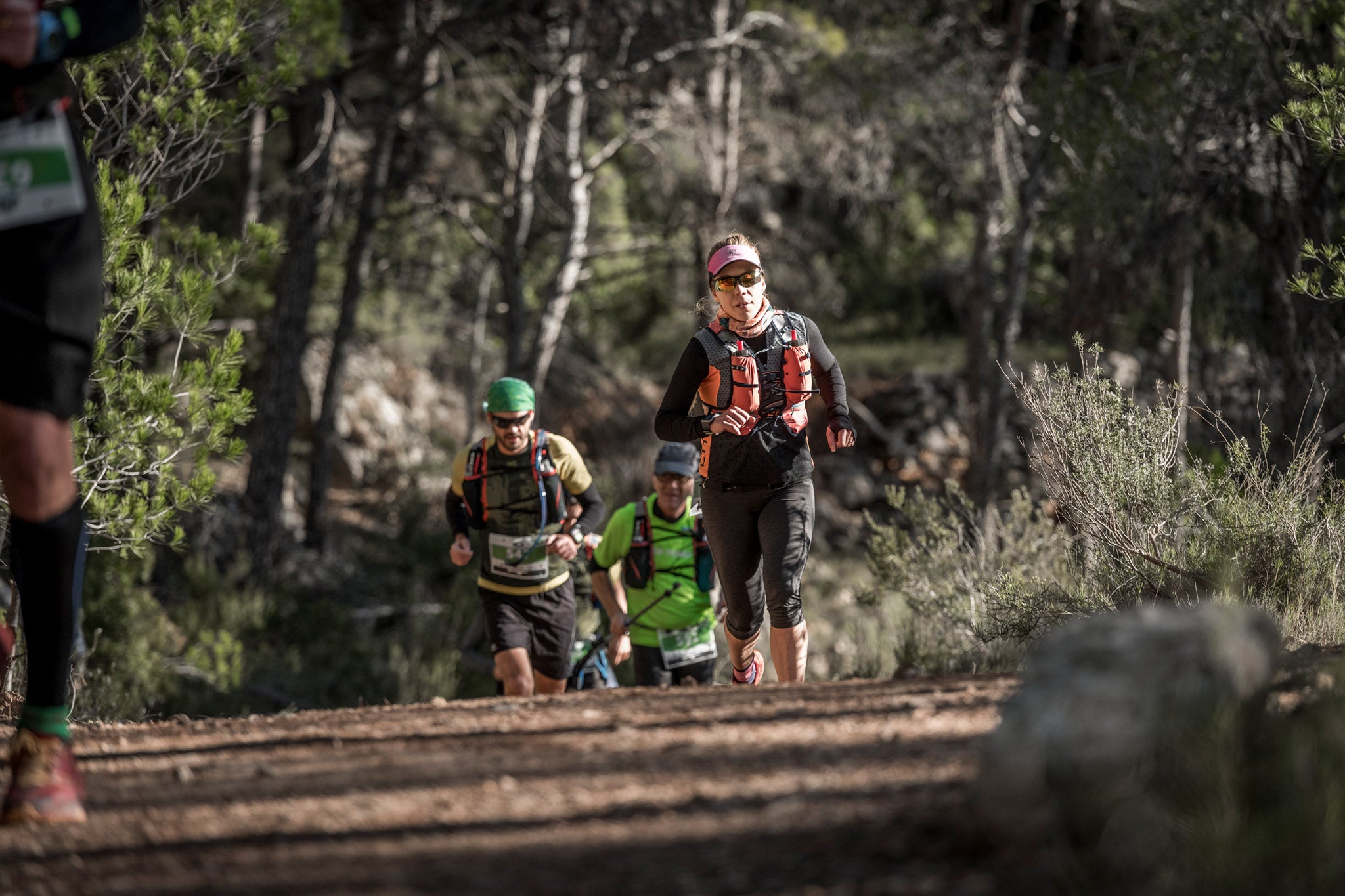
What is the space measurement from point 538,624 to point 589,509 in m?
0.73

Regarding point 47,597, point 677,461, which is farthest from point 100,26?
point 677,461

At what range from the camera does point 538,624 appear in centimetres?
682

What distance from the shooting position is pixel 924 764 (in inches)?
114

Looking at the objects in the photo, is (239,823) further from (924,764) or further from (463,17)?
(463,17)

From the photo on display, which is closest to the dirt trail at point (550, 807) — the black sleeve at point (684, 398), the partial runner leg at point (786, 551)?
the partial runner leg at point (786, 551)

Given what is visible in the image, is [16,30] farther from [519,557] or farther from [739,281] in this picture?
[519,557]

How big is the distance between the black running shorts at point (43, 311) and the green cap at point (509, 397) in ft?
11.7

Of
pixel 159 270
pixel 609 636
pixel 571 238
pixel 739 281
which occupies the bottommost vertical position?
pixel 609 636

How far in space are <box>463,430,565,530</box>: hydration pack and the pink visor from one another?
1.72 meters

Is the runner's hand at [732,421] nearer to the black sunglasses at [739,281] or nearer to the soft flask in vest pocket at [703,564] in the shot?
Answer: the black sunglasses at [739,281]

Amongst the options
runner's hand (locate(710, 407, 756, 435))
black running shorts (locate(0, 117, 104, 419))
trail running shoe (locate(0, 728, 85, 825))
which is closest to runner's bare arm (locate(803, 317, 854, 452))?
runner's hand (locate(710, 407, 756, 435))

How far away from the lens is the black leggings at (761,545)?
5113 mm

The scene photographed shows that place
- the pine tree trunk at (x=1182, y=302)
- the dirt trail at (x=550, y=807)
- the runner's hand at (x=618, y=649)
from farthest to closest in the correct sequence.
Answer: the pine tree trunk at (x=1182, y=302)
the runner's hand at (x=618, y=649)
the dirt trail at (x=550, y=807)

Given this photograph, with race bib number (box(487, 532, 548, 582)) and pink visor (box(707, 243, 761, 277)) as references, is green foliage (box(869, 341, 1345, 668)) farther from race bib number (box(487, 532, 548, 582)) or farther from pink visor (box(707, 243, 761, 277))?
race bib number (box(487, 532, 548, 582))
